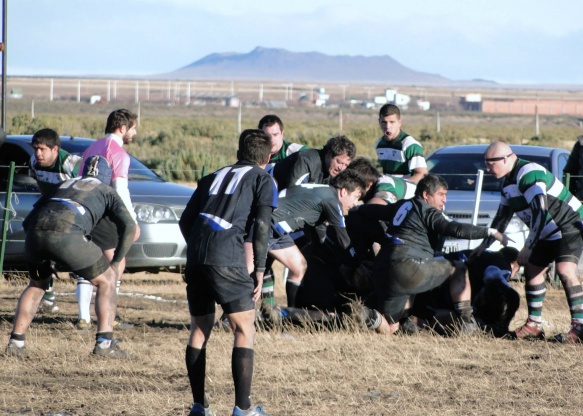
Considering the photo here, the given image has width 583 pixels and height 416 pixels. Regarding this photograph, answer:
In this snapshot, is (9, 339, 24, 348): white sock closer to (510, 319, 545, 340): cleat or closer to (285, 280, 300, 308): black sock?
(285, 280, 300, 308): black sock

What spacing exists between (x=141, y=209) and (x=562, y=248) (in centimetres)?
478

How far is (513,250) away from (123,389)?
4054mm

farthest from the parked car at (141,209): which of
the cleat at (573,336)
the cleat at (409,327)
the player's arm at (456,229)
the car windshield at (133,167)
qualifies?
the cleat at (573,336)

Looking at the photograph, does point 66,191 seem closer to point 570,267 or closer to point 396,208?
point 396,208

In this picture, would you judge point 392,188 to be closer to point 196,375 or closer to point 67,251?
point 67,251

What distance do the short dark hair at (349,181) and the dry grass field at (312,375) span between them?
1341 mm

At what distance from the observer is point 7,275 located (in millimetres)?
12516

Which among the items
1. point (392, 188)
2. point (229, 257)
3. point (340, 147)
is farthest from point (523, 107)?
point (229, 257)

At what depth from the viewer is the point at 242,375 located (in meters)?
5.75

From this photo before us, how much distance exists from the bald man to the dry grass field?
0.38m

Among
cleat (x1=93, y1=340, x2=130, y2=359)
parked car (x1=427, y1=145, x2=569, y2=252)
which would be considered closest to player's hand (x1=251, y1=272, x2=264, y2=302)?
cleat (x1=93, y1=340, x2=130, y2=359)

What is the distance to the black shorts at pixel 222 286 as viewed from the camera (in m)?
5.82

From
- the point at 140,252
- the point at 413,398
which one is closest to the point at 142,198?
the point at 140,252

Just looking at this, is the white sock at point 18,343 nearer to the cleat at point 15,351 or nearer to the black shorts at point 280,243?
the cleat at point 15,351
